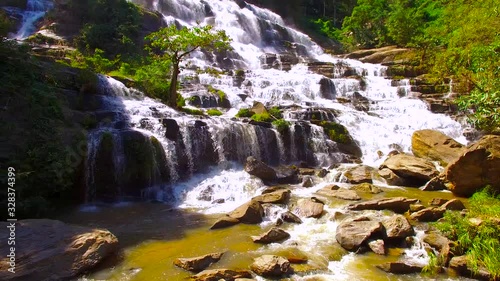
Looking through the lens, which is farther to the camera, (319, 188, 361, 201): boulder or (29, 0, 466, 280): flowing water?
(319, 188, 361, 201): boulder

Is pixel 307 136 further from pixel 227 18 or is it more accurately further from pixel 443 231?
pixel 227 18

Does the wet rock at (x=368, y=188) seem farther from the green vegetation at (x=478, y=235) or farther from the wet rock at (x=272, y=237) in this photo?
the wet rock at (x=272, y=237)

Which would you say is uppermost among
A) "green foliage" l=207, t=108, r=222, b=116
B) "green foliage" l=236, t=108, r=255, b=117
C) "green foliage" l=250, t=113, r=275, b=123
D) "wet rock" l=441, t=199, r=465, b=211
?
"green foliage" l=207, t=108, r=222, b=116

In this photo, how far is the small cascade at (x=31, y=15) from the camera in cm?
2653

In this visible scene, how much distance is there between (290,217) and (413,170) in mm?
6677

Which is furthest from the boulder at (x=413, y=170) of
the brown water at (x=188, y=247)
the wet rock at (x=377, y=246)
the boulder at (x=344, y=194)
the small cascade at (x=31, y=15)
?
the small cascade at (x=31, y=15)

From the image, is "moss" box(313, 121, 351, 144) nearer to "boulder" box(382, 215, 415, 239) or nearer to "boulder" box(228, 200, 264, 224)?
"boulder" box(228, 200, 264, 224)

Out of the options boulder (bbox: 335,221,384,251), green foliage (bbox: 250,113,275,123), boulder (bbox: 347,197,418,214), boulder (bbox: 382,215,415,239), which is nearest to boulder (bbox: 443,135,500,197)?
boulder (bbox: 347,197,418,214)

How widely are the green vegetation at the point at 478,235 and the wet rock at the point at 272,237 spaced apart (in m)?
3.72

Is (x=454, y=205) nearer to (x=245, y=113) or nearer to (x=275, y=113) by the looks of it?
(x=275, y=113)

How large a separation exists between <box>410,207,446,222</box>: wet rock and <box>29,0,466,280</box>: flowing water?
0.92 metres

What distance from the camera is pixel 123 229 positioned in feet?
31.9

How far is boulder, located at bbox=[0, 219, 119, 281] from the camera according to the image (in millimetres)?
6438

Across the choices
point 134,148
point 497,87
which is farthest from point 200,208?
point 497,87
